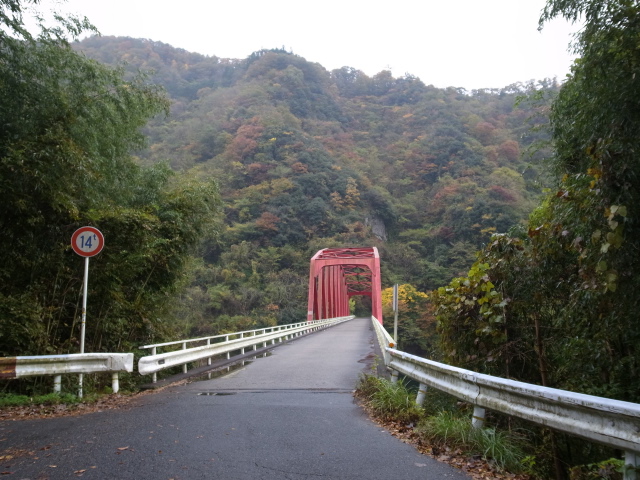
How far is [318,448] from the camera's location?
3928 millimetres

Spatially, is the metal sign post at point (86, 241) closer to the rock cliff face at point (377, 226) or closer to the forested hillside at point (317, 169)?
the forested hillside at point (317, 169)

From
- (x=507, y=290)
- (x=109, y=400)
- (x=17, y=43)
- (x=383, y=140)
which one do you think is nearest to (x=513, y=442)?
(x=507, y=290)

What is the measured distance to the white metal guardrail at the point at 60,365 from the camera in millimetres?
5664

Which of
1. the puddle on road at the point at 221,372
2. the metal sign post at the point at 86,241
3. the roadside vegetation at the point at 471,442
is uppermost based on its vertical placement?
the metal sign post at the point at 86,241

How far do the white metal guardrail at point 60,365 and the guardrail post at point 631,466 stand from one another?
5.79 metres

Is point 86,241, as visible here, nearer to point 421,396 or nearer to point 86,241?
point 86,241

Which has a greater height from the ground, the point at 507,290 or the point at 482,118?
the point at 482,118

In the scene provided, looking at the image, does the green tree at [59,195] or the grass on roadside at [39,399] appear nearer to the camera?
the grass on roadside at [39,399]

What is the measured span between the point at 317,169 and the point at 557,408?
184ft

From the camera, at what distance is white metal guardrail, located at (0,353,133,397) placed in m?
5.66

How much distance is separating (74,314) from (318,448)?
5.28 meters

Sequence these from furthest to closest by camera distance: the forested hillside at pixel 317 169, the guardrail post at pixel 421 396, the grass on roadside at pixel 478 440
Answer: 1. the forested hillside at pixel 317 169
2. the guardrail post at pixel 421 396
3. the grass on roadside at pixel 478 440

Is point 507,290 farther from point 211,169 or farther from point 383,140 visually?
point 383,140

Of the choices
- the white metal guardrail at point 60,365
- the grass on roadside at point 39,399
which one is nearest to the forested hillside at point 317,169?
the white metal guardrail at point 60,365
